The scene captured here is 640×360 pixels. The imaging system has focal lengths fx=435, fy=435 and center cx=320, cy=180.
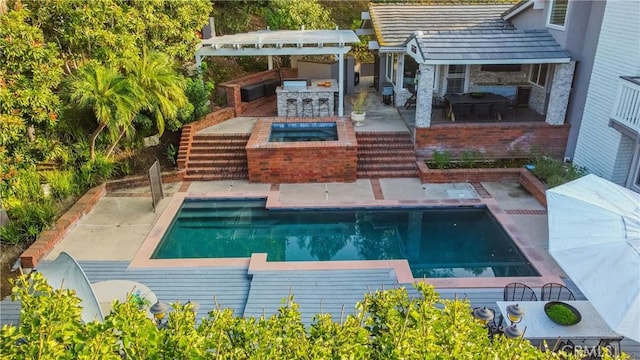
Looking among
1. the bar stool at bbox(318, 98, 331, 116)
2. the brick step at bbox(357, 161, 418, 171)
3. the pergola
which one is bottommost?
the brick step at bbox(357, 161, 418, 171)

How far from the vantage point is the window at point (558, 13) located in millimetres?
14781

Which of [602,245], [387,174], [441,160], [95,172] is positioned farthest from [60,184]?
[602,245]

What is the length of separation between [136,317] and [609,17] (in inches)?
565

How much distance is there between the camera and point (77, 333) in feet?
11.9

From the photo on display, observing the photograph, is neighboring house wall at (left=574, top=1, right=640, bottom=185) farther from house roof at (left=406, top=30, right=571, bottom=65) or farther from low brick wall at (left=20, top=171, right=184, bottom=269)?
low brick wall at (left=20, top=171, right=184, bottom=269)

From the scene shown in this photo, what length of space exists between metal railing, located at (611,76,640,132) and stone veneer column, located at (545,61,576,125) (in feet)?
9.36

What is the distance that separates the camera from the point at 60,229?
11133 millimetres

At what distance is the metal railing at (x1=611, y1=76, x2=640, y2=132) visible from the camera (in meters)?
11.1

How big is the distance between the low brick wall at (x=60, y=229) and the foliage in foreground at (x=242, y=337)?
24.1 feet

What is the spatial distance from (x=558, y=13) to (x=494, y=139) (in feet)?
16.1

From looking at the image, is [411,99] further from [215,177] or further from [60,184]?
[60,184]

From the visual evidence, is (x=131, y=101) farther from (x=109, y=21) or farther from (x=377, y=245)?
(x=377, y=245)

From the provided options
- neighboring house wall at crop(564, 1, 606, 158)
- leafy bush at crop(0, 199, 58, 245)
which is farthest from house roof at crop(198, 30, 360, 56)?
leafy bush at crop(0, 199, 58, 245)

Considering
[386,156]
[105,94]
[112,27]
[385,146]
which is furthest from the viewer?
[385,146]
